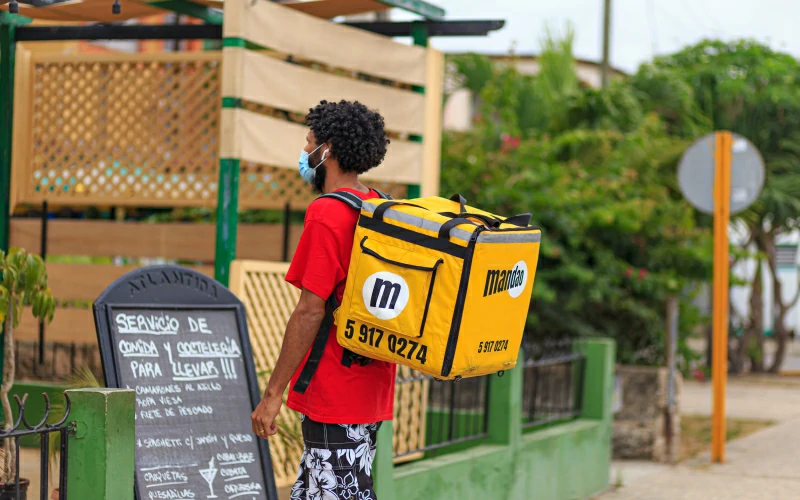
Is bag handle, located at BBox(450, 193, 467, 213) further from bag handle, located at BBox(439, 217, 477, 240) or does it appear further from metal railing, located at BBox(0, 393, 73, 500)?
metal railing, located at BBox(0, 393, 73, 500)

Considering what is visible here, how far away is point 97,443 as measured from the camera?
365cm

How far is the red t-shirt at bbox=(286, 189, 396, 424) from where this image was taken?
11.9 ft

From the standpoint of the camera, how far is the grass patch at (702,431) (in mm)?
10430

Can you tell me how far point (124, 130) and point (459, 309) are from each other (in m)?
4.48

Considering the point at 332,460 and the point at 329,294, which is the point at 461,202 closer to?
the point at 329,294

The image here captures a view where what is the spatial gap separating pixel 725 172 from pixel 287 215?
400 cm

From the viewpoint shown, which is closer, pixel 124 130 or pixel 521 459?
pixel 521 459

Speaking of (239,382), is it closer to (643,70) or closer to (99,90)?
(99,90)

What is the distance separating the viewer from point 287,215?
24.6 feet

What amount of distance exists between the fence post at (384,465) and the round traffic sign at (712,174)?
4.91 meters

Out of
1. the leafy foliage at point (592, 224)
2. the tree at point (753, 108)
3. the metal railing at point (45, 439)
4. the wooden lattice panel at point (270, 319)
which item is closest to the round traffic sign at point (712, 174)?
the leafy foliage at point (592, 224)

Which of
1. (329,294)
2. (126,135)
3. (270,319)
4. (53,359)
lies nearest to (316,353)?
(329,294)

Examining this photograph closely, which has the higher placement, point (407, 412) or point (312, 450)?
point (312, 450)

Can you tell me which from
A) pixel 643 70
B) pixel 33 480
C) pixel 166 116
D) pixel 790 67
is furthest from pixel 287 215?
pixel 790 67
